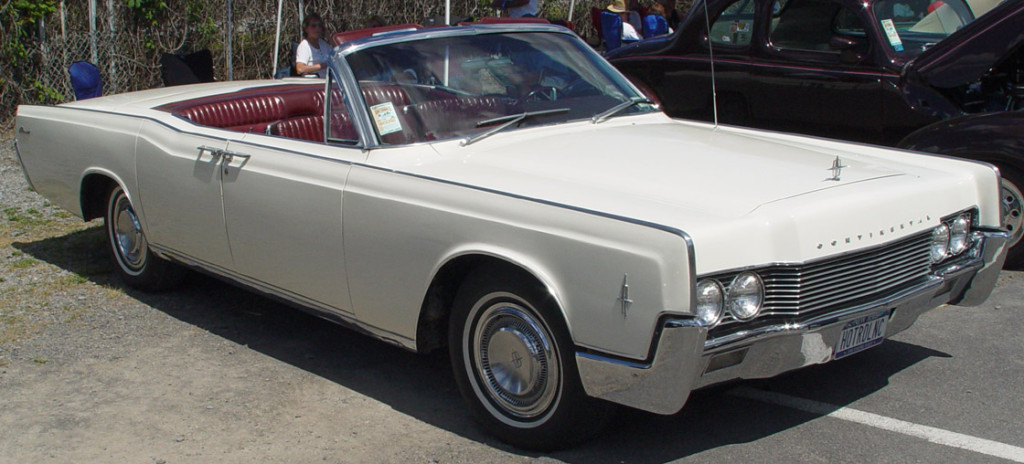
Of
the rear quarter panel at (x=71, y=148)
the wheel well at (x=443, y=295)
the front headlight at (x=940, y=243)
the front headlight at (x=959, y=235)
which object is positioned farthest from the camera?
the rear quarter panel at (x=71, y=148)

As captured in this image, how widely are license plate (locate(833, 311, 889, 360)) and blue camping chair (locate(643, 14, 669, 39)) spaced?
9.59 m

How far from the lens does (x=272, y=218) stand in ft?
15.8

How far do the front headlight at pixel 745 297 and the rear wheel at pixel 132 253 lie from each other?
3727 mm

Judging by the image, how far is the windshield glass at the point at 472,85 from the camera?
465 centimetres

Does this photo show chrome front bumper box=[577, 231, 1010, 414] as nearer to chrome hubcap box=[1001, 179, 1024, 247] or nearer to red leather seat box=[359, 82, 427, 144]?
red leather seat box=[359, 82, 427, 144]

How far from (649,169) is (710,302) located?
0.84 m

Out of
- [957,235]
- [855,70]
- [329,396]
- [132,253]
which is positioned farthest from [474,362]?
[855,70]

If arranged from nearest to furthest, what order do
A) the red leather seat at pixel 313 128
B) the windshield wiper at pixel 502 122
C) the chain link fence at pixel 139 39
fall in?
the windshield wiper at pixel 502 122
the red leather seat at pixel 313 128
the chain link fence at pixel 139 39

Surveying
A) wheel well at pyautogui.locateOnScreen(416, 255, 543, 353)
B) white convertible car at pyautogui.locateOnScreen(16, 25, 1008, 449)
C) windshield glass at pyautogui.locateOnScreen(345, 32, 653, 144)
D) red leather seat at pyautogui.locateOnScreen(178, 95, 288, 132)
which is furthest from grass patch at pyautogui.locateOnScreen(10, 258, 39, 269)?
wheel well at pyautogui.locateOnScreen(416, 255, 543, 353)

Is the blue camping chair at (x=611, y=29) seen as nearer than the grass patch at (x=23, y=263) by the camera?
No

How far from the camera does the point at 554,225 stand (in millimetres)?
3723

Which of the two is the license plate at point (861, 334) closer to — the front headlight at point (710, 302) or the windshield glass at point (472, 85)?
the front headlight at point (710, 302)

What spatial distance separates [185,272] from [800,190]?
12.7 feet

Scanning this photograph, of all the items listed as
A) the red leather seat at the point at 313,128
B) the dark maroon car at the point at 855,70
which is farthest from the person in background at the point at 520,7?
the red leather seat at the point at 313,128
